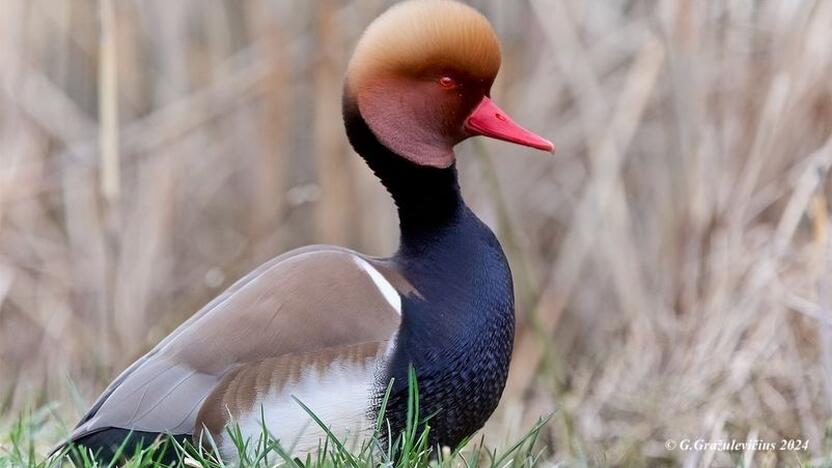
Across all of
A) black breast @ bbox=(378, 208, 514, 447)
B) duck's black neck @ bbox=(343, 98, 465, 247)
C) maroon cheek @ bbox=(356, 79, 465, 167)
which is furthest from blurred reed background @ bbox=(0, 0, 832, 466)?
maroon cheek @ bbox=(356, 79, 465, 167)

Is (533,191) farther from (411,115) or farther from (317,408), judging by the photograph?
(317,408)

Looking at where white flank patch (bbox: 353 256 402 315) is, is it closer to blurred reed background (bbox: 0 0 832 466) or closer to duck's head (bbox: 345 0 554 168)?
duck's head (bbox: 345 0 554 168)

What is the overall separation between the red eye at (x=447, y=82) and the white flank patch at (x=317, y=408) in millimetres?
588

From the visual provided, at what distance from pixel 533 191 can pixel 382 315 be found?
252 cm

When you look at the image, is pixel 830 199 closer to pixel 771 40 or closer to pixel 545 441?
pixel 771 40

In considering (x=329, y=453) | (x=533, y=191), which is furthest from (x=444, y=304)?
(x=533, y=191)

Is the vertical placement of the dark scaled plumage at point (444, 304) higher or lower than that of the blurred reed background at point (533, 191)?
higher

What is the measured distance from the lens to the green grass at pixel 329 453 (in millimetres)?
2086

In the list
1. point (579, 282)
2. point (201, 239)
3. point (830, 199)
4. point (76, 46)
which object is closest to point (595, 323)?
point (579, 282)

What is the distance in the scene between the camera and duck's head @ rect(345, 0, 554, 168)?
2428 mm

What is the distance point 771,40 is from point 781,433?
1314 millimetres

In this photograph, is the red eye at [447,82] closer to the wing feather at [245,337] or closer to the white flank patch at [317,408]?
Answer: the wing feather at [245,337]

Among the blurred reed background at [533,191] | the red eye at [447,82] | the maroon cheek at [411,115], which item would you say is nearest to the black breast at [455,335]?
the maroon cheek at [411,115]

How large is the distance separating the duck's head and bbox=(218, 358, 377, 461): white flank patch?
496 mm
